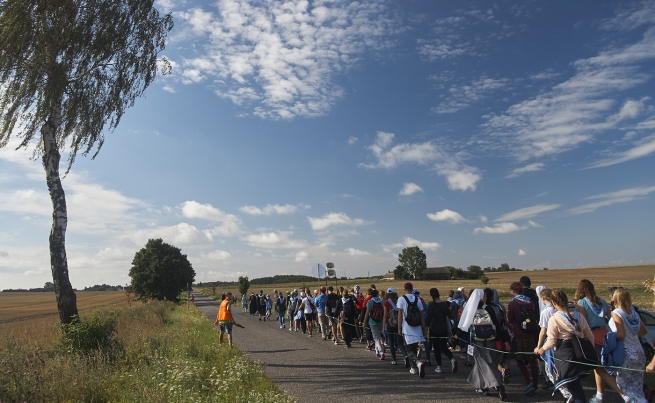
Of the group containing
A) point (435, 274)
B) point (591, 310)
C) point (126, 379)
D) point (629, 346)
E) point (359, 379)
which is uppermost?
point (591, 310)

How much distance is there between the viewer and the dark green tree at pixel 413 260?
397 ft

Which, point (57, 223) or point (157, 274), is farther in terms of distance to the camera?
point (157, 274)

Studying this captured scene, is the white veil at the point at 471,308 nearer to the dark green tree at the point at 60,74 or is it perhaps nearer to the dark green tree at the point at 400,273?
the dark green tree at the point at 60,74

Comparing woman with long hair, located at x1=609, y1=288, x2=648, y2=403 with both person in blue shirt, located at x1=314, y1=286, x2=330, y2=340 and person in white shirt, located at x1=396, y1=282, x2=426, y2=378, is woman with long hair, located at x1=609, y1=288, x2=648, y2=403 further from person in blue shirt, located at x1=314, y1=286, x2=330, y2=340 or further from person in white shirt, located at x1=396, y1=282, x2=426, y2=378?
person in blue shirt, located at x1=314, y1=286, x2=330, y2=340

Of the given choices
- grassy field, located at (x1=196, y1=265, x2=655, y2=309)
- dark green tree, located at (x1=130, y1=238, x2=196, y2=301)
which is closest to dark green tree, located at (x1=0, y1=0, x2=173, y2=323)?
grassy field, located at (x1=196, y1=265, x2=655, y2=309)

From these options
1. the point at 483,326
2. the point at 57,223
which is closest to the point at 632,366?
the point at 483,326

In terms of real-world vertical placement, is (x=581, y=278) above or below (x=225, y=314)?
below

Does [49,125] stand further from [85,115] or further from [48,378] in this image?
[48,378]

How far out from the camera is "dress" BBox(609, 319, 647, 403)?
215 inches

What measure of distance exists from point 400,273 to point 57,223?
359 feet

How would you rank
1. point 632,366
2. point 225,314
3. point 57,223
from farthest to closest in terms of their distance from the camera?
point 225,314 < point 57,223 < point 632,366

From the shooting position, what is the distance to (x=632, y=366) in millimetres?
5520

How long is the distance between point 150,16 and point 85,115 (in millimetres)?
3782

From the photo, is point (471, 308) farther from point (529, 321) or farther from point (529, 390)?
point (529, 390)
